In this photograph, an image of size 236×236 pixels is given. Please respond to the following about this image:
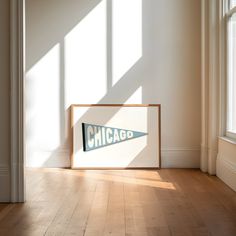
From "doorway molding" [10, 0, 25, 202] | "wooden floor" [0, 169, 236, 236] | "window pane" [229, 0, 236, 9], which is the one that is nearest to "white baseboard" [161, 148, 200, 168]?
"wooden floor" [0, 169, 236, 236]

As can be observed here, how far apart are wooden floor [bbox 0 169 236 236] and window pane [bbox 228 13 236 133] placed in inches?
26.2

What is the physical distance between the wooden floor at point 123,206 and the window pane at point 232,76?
665 millimetres

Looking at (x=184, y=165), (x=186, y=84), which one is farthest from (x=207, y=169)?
(x=186, y=84)

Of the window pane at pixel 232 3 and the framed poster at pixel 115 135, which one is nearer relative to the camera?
the window pane at pixel 232 3

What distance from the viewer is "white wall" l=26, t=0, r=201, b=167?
5.25 metres

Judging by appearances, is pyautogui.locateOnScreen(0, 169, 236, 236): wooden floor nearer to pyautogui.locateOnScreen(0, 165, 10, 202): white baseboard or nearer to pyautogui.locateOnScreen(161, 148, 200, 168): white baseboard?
pyautogui.locateOnScreen(0, 165, 10, 202): white baseboard

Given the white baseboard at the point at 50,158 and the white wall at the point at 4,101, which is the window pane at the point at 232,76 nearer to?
the white baseboard at the point at 50,158

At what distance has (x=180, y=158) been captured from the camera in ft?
17.3

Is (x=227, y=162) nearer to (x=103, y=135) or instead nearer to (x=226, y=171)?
(x=226, y=171)

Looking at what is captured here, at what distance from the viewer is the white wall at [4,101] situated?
3.42 m

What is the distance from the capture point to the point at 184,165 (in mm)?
5258

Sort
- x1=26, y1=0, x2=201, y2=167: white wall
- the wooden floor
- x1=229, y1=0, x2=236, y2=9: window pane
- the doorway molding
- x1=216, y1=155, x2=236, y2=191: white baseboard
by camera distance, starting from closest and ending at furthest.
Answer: the wooden floor
the doorway molding
x1=216, y1=155, x2=236, y2=191: white baseboard
x1=229, y1=0, x2=236, y2=9: window pane
x1=26, y1=0, x2=201, y2=167: white wall

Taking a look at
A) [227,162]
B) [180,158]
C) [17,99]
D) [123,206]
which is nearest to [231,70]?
[227,162]

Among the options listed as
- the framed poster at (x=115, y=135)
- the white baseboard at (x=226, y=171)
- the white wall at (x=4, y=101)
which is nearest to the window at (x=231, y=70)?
the white baseboard at (x=226, y=171)
